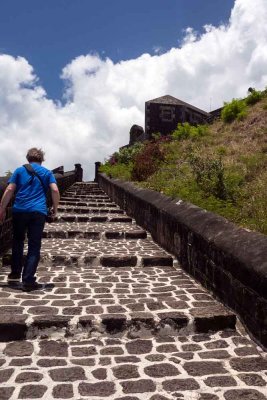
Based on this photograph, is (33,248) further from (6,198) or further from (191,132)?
(191,132)

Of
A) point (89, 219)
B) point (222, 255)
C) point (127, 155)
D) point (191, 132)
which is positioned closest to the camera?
point (222, 255)

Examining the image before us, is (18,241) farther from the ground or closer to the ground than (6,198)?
closer to the ground

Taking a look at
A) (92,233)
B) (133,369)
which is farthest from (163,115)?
(133,369)

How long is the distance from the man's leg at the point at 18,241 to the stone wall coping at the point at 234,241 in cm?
225

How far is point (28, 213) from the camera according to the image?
505 cm

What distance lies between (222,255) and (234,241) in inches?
8.5

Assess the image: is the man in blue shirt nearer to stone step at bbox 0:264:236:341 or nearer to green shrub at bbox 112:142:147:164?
stone step at bbox 0:264:236:341

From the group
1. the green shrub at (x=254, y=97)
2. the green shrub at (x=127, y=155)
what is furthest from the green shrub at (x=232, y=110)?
the green shrub at (x=127, y=155)

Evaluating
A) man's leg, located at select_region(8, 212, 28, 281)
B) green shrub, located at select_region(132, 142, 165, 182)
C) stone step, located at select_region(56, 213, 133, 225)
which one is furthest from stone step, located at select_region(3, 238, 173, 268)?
green shrub, located at select_region(132, 142, 165, 182)

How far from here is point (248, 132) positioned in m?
17.8

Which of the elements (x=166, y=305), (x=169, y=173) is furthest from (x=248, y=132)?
(x=166, y=305)

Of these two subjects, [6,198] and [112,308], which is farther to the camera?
[6,198]

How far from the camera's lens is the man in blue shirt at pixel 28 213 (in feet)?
16.4

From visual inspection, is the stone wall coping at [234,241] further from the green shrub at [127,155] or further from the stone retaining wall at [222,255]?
the green shrub at [127,155]
